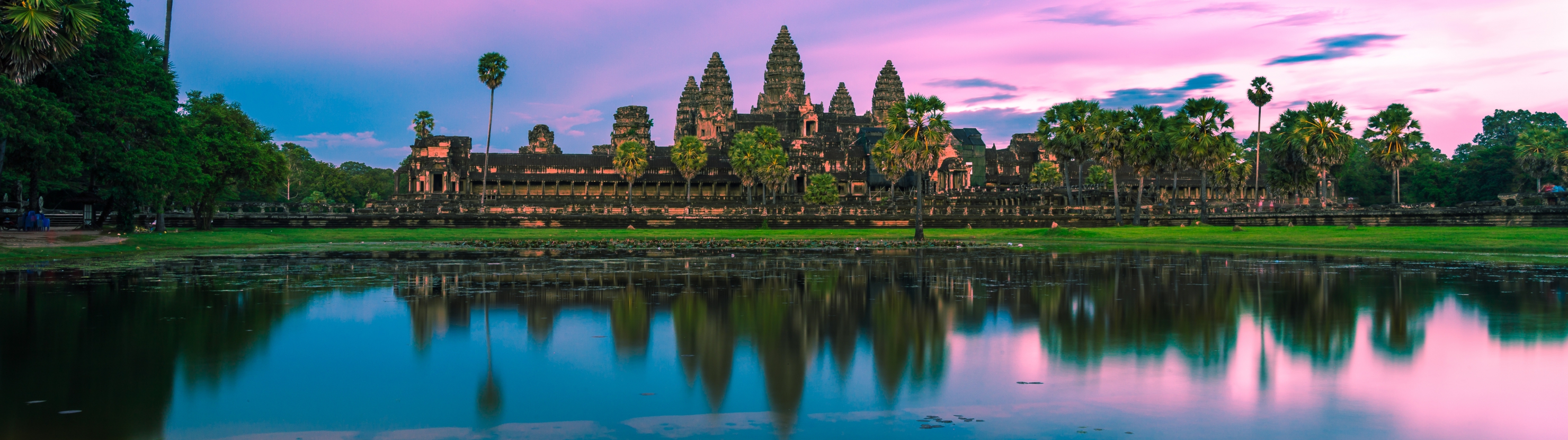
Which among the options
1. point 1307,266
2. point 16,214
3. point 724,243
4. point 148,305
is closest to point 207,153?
point 16,214

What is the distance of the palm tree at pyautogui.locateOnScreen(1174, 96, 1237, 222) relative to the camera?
2372 inches

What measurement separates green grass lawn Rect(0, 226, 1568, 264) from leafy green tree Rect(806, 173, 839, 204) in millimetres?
32289

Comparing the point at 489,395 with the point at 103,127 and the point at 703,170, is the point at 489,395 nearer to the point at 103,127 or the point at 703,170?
the point at 103,127

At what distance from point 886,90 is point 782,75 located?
17680mm

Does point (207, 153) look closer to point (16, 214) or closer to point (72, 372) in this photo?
point (16, 214)

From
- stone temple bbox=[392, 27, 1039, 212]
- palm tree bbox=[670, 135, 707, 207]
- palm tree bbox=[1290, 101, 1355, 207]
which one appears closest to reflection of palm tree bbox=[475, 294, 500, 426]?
palm tree bbox=[1290, 101, 1355, 207]

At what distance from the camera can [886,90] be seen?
515ft

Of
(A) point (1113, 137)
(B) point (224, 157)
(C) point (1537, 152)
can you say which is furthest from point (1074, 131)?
(B) point (224, 157)

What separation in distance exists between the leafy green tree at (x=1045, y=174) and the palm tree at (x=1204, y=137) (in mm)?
48894

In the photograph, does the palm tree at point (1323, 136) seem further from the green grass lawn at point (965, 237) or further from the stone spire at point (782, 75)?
the stone spire at point (782, 75)

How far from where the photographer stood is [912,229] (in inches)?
2618

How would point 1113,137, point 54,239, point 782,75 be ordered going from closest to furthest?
point 54,239, point 1113,137, point 782,75

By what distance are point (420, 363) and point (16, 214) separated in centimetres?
Result: 4631

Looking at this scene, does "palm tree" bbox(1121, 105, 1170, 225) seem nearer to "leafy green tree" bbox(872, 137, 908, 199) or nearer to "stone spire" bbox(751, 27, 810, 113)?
"leafy green tree" bbox(872, 137, 908, 199)
